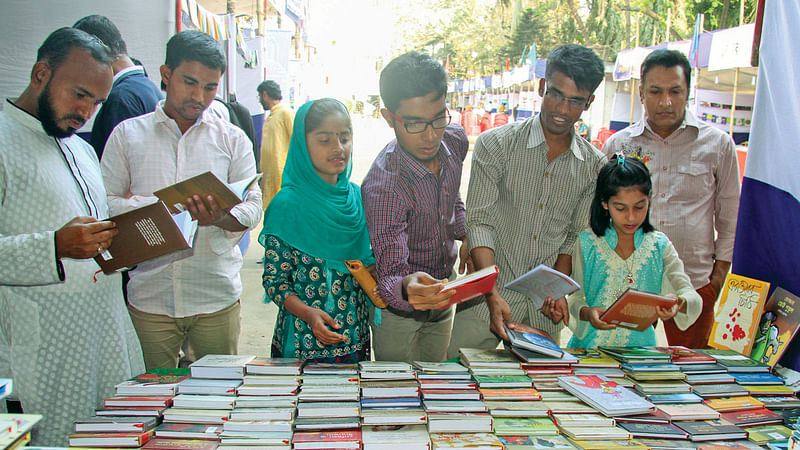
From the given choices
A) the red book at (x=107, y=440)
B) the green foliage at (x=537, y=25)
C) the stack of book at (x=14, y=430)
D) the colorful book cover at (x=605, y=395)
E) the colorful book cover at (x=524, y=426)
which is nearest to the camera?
the stack of book at (x=14, y=430)

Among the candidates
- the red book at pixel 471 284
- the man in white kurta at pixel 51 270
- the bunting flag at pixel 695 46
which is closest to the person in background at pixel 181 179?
the man in white kurta at pixel 51 270

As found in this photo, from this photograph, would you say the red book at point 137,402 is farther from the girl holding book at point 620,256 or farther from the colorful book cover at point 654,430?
the girl holding book at point 620,256

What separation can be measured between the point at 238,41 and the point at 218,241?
4901 millimetres

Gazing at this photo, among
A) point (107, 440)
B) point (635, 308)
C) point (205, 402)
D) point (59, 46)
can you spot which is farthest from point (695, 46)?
point (107, 440)

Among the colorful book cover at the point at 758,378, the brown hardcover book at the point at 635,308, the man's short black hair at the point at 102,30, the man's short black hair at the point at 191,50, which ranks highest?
the man's short black hair at the point at 102,30

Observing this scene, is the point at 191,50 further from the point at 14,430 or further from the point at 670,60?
the point at 670,60

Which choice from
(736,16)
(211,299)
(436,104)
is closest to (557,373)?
(436,104)

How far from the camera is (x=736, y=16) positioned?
16.3m

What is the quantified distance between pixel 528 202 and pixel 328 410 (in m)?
1.23

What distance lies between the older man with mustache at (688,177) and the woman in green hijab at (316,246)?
62.4 inches

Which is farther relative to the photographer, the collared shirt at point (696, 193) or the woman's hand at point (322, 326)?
the collared shirt at point (696, 193)

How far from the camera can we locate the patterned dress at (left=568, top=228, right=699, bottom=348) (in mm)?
2354

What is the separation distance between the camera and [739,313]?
232 cm

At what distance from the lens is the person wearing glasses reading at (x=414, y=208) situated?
2.00 metres
